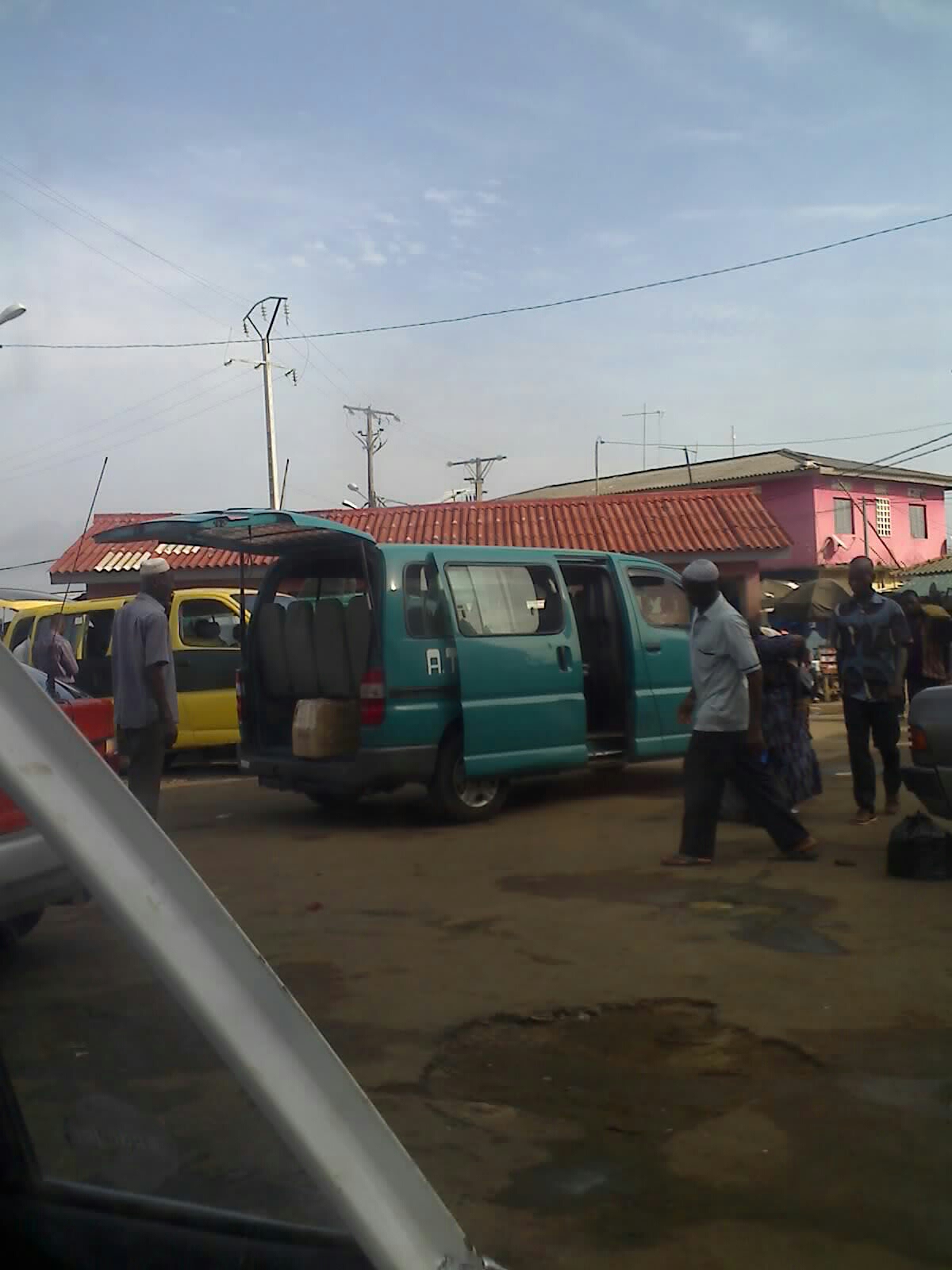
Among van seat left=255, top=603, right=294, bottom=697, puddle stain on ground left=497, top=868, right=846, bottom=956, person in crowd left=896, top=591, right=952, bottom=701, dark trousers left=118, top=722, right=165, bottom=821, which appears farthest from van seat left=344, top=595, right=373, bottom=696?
person in crowd left=896, top=591, right=952, bottom=701

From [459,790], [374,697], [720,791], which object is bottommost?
[459,790]

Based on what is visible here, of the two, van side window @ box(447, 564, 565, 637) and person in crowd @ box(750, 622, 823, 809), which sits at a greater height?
van side window @ box(447, 564, 565, 637)

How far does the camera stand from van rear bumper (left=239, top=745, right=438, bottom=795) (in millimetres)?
8055

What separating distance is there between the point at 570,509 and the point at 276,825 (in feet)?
62.3

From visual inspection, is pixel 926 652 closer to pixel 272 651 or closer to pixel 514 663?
pixel 514 663

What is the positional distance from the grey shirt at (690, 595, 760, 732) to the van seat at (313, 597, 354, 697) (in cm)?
265

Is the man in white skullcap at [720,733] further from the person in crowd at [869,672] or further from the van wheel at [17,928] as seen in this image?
the van wheel at [17,928]

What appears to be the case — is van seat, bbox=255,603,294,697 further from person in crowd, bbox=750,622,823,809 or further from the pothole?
the pothole

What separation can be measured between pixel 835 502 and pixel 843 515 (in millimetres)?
627

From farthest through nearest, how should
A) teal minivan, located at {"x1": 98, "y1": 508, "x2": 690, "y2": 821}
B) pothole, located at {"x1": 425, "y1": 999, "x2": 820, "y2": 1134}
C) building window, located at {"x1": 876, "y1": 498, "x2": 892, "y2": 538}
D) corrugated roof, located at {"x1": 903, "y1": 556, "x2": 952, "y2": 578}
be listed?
1. building window, located at {"x1": 876, "y1": 498, "x2": 892, "y2": 538}
2. corrugated roof, located at {"x1": 903, "y1": 556, "x2": 952, "y2": 578}
3. teal minivan, located at {"x1": 98, "y1": 508, "x2": 690, "y2": 821}
4. pothole, located at {"x1": 425, "y1": 999, "x2": 820, "y2": 1134}

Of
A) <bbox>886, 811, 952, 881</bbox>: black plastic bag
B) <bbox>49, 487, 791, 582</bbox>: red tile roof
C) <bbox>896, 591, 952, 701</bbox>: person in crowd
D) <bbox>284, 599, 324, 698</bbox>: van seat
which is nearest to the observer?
<bbox>886, 811, 952, 881</bbox>: black plastic bag

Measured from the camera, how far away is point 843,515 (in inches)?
1597

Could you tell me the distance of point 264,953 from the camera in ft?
17.4

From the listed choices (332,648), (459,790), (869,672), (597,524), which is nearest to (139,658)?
(332,648)
